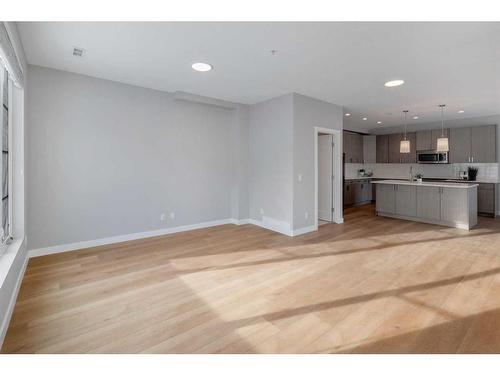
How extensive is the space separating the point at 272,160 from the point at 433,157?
5.30 metres

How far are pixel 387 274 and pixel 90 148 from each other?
14.5 ft

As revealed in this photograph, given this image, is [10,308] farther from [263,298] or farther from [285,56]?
[285,56]

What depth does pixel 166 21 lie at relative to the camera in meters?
2.41

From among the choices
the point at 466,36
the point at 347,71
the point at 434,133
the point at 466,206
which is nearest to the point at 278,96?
the point at 347,71

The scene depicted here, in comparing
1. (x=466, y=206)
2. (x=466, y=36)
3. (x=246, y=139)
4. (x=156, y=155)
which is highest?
(x=466, y=36)

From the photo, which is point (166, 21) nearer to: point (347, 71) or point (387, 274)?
point (347, 71)

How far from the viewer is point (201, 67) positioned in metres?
3.54

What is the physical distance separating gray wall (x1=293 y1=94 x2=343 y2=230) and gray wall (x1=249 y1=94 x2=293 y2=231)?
0.37 feet

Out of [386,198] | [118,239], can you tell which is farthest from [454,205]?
[118,239]

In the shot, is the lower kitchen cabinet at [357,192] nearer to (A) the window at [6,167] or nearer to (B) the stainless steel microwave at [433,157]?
(B) the stainless steel microwave at [433,157]

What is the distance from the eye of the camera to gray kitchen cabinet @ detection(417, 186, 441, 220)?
18.4 ft

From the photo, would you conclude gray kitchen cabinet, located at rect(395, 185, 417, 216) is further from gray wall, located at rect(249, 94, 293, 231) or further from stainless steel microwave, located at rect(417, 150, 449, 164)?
gray wall, located at rect(249, 94, 293, 231)

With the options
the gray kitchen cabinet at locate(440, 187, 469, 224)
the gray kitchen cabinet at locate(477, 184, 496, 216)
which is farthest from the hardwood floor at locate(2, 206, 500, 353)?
the gray kitchen cabinet at locate(477, 184, 496, 216)

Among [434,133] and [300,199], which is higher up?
[434,133]
